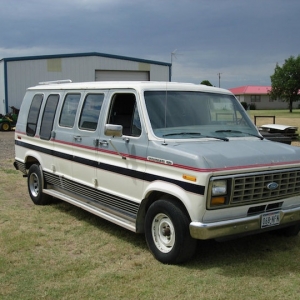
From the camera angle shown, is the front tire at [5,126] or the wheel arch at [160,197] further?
the front tire at [5,126]

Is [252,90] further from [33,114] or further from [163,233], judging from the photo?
[163,233]

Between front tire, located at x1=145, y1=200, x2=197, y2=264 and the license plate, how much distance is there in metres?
0.82

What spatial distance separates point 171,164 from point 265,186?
3.60 feet

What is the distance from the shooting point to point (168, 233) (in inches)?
200

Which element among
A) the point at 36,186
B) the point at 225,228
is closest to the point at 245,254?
the point at 225,228

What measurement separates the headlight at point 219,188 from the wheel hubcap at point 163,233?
677 mm

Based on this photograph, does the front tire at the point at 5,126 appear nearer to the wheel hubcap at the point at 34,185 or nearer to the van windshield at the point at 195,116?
the wheel hubcap at the point at 34,185

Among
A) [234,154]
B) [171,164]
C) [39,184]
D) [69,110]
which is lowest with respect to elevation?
[39,184]

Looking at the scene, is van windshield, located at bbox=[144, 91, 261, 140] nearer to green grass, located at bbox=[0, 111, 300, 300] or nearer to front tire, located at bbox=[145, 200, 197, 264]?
front tire, located at bbox=[145, 200, 197, 264]

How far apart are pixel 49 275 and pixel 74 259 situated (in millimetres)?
519

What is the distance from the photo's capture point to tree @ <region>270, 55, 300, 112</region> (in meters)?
65.5

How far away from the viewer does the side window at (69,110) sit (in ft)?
22.4

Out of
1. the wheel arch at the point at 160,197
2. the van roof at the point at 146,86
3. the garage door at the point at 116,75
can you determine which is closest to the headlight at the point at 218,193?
the wheel arch at the point at 160,197

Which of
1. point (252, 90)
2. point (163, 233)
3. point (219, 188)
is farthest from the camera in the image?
point (252, 90)
